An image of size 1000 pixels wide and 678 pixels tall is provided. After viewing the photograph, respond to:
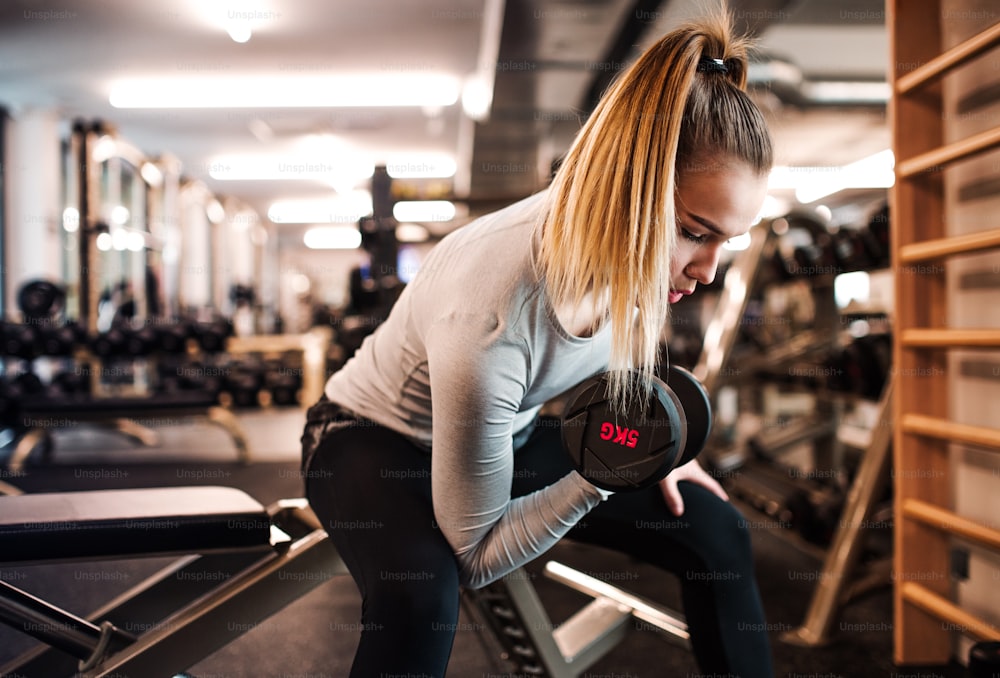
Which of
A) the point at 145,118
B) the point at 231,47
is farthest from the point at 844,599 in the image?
the point at 145,118

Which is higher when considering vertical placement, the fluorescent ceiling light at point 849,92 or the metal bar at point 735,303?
the fluorescent ceiling light at point 849,92

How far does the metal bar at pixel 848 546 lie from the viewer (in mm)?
1814


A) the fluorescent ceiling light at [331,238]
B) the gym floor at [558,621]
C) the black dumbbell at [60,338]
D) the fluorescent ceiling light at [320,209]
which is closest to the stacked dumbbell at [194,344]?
the black dumbbell at [60,338]

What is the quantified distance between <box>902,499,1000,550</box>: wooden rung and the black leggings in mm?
657

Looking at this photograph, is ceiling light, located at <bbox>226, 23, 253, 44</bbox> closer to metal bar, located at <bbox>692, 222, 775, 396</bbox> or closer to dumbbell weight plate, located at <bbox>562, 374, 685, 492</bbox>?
metal bar, located at <bbox>692, 222, 775, 396</bbox>

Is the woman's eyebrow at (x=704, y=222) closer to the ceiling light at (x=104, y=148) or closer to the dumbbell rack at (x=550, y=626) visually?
the dumbbell rack at (x=550, y=626)

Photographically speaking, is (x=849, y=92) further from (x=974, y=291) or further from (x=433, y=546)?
(x=433, y=546)

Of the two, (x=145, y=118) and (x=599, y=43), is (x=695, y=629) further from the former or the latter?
(x=145, y=118)

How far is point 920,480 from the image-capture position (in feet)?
5.55

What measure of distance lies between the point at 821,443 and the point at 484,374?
2.73m

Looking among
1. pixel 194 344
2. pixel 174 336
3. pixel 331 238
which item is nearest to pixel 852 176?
pixel 194 344

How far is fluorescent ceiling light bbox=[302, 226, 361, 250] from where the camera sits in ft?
47.9

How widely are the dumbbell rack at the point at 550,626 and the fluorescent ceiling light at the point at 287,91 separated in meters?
5.48

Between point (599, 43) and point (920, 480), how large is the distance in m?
→ 3.69
